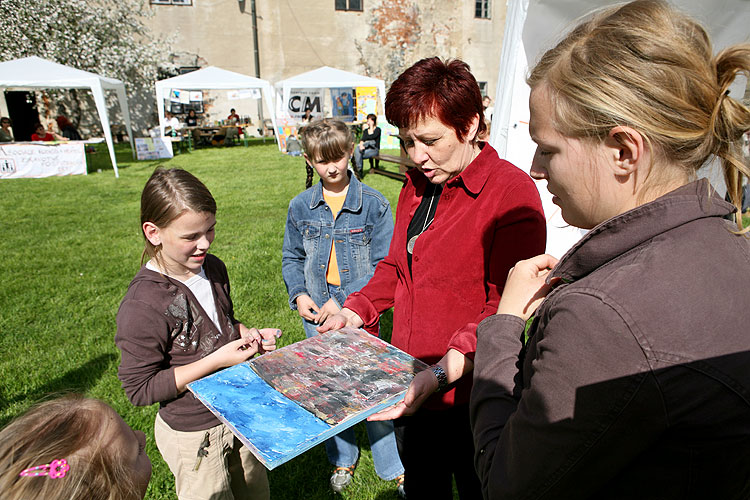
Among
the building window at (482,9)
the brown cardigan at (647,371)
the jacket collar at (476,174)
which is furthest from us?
the building window at (482,9)

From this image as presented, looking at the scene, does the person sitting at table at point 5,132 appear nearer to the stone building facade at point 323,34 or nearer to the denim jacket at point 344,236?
the stone building facade at point 323,34

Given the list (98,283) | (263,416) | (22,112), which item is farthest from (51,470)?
(22,112)

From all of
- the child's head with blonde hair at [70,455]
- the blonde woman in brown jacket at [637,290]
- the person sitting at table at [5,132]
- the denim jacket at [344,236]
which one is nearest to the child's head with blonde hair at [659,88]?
the blonde woman in brown jacket at [637,290]

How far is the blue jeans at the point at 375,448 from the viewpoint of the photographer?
9.70 ft

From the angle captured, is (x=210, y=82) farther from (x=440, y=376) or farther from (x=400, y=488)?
(x=440, y=376)

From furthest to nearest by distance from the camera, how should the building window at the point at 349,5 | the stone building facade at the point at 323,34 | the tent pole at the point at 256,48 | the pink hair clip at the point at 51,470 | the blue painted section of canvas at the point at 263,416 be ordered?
the building window at the point at 349,5 → the tent pole at the point at 256,48 → the stone building facade at the point at 323,34 → the blue painted section of canvas at the point at 263,416 → the pink hair clip at the point at 51,470

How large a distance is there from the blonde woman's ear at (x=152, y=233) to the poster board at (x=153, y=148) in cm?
1593

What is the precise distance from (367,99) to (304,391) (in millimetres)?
18773

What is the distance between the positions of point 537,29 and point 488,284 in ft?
12.5

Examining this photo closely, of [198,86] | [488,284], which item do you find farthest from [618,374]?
[198,86]

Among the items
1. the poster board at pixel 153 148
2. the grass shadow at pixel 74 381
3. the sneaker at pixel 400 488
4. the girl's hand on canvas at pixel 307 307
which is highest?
the girl's hand on canvas at pixel 307 307

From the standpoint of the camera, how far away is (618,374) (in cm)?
81

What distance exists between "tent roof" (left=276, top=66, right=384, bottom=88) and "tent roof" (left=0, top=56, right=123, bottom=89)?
22.4ft

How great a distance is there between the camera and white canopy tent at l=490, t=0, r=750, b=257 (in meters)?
3.82
